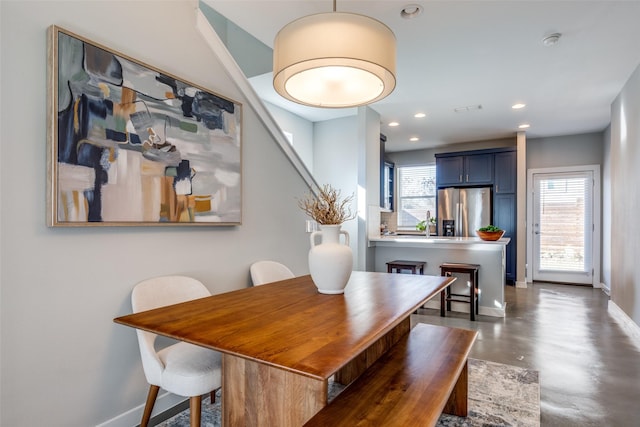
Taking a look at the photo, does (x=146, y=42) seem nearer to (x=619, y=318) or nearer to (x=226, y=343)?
(x=226, y=343)

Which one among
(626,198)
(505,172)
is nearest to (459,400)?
(626,198)

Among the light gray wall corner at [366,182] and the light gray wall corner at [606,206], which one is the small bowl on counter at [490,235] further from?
the light gray wall corner at [606,206]

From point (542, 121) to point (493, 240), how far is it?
8.36ft

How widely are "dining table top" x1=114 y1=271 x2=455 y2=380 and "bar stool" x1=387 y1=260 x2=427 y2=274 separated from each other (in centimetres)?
247

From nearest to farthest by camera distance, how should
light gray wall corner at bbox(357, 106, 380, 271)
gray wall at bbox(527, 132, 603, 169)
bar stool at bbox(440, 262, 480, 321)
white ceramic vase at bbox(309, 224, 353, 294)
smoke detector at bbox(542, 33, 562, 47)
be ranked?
white ceramic vase at bbox(309, 224, 353, 294), smoke detector at bbox(542, 33, 562, 47), bar stool at bbox(440, 262, 480, 321), light gray wall corner at bbox(357, 106, 380, 271), gray wall at bbox(527, 132, 603, 169)

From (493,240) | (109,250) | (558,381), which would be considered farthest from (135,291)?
(493,240)

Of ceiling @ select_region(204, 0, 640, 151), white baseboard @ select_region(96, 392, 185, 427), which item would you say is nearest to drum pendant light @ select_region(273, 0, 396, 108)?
ceiling @ select_region(204, 0, 640, 151)

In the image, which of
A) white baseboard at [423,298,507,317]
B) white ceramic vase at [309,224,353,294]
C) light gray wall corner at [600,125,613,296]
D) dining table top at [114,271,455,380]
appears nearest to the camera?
dining table top at [114,271,455,380]

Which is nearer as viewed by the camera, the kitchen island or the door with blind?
the kitchen island

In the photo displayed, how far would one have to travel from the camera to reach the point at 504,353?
307cm

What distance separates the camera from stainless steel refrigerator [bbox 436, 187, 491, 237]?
654 centimetres

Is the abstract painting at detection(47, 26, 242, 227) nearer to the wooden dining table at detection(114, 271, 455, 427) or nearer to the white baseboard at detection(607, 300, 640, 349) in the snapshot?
the wooden dining table at detection(114, 271, 455, 427)

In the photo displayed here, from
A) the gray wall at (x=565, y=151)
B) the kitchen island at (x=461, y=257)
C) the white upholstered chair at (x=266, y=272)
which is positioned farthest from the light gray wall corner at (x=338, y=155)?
the gray wall at (x=565, y=151)

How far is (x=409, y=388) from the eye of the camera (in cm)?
148
